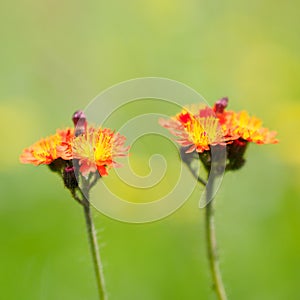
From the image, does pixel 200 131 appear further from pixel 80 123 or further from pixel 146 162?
pixel 146 162

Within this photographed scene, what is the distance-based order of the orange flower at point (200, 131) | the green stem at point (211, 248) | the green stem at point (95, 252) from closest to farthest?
the green stem at point (95, 252)
the orange flower at point (200, 131)
the green stem at point (211, 248)

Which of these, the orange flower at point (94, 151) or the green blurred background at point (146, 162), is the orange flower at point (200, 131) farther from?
the green blurred background at point (146, 162)

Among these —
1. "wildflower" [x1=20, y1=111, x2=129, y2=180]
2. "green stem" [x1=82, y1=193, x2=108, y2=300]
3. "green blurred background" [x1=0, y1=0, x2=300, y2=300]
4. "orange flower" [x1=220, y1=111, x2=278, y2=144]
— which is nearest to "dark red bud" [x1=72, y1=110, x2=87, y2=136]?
"wildflower" [x1=20, y1=111, x2=129, y2=180]

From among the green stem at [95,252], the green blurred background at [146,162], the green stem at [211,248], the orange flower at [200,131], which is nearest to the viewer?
the green stem at [95,252]

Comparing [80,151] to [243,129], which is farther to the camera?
[243,129]

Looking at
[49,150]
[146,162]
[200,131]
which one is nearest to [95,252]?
[49,150]

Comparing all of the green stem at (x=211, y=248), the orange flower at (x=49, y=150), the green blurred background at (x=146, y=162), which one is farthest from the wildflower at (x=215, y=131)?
the green blurred background at (x=146, y=162)
